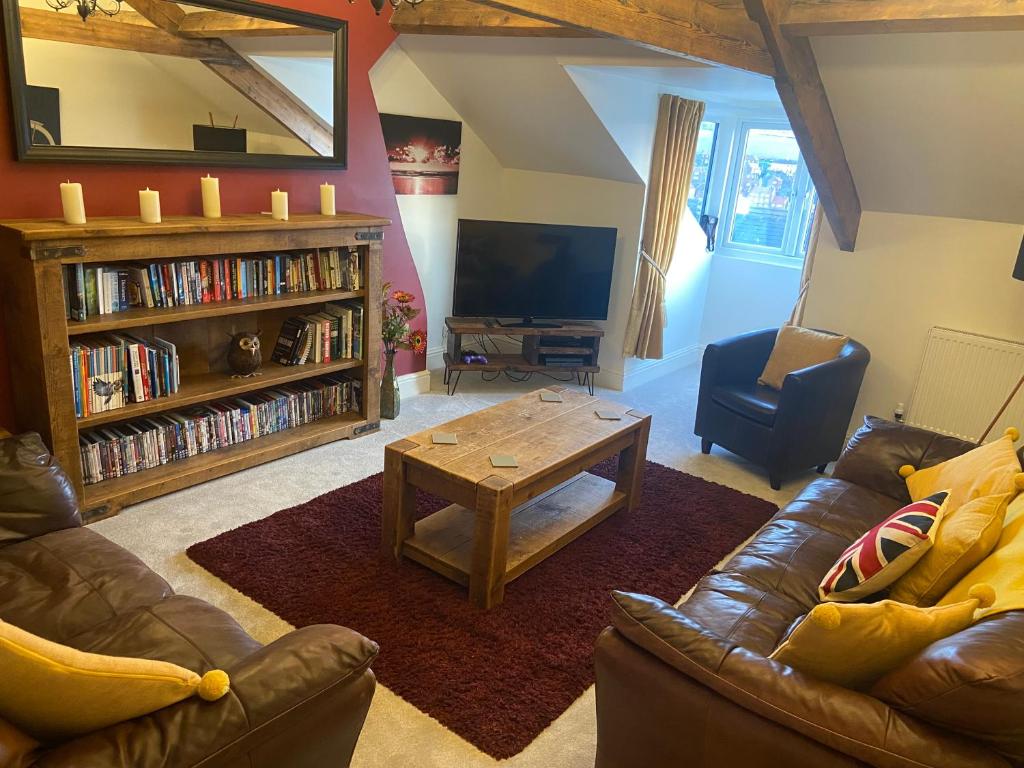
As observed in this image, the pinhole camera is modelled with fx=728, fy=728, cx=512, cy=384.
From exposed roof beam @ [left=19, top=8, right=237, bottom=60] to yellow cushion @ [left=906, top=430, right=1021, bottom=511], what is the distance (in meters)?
3.47

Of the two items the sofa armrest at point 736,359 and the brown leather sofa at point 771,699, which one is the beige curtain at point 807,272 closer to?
the sofa armrest at point 736,359

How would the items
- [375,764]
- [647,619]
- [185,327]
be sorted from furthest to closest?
[185,327]
[375,764]
[647,619]

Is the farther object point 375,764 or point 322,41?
point 322,41

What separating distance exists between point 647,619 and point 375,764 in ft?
3.04

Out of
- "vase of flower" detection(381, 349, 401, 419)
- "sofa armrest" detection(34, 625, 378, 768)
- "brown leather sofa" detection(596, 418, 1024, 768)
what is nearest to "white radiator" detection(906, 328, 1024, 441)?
"brown leather sofa" detection(596, 418, 1024, 768)

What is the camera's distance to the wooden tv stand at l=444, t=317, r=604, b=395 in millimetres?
4906

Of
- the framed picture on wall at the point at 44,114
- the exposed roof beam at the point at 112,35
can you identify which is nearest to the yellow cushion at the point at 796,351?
the exposed roof beam at the point at 112,35

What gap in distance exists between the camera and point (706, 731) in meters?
1.54

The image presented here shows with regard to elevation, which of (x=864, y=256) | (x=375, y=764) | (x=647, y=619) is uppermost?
(x=864, y=256)

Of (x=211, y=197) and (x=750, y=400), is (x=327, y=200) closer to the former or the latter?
(x=211, y=197)

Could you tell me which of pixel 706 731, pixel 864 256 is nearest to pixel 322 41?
pixel 864 256

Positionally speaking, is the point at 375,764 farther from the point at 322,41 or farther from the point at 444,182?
the point at 444,182

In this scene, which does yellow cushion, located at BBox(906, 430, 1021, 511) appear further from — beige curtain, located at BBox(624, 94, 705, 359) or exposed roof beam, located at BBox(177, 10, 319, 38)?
exposed roof beam, located at BBox(177, 10, 319, 38)

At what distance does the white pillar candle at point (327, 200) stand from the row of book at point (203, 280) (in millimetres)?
204
